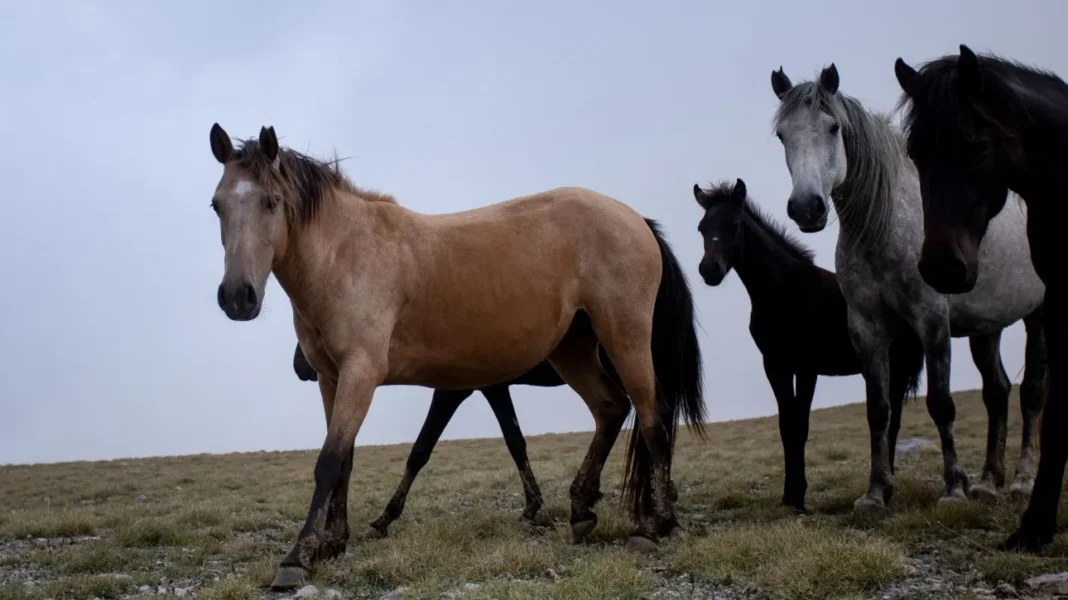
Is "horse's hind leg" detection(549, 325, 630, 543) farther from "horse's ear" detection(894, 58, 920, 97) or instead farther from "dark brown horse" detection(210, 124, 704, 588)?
"horse's ear" detection(894, 58, 920, 97)

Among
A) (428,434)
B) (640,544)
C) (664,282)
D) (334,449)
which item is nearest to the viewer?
(334,449)

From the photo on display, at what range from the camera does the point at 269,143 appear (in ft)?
18.2

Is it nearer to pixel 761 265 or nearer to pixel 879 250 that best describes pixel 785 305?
pixel 761 265

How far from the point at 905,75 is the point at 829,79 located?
71.4 inches

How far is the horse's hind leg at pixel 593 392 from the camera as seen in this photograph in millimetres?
6770

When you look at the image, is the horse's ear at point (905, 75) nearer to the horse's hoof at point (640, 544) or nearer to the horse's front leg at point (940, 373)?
the horse's front leg at point (940, 373)

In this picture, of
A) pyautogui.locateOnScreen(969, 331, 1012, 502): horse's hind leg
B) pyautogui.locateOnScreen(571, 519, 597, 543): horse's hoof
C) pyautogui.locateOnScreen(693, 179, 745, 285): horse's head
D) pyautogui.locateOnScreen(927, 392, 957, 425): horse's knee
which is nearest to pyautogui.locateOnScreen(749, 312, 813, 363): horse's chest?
pyautogui.locateOnScreen(693, 179, 745, 285): horse's head

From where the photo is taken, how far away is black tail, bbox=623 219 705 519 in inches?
262

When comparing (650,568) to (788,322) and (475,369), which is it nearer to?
(475,369)

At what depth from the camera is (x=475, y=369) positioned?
6.32 metres

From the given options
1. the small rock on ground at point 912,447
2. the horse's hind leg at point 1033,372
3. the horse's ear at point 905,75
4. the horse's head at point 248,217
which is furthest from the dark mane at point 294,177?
the small rock on ground at point 912,447

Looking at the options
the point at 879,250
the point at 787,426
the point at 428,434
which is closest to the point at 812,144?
the point at 879,250

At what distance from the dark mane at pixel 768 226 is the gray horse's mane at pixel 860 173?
1.90 meters

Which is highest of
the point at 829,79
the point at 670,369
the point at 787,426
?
the point at 829,79
